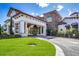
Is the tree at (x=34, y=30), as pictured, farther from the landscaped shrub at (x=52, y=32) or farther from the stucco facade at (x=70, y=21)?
the stucco facade at (x=70, y=21)

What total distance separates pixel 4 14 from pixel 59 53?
0.83 metres

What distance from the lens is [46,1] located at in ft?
9.78

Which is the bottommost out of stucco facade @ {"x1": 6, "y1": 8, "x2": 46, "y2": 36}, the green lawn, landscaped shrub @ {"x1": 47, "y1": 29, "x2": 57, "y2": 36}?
the green lawn

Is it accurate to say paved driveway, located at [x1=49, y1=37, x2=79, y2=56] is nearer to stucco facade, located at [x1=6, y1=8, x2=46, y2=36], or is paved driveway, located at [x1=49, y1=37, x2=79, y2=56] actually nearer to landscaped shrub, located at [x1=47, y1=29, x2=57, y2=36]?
landscaped shrub, located at [x1=47, y1=29, x2=57, y2=36]

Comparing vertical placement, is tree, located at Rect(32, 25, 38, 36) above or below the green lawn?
above

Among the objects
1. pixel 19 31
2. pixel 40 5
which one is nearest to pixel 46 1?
pixel 40 5

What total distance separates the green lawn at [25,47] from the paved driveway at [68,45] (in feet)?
0.37

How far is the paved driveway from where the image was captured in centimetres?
Answer: 296

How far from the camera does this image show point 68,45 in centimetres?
304

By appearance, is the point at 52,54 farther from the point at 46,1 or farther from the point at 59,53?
the point at 46,1

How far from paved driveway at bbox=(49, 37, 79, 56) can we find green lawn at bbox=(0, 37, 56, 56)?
0.11m

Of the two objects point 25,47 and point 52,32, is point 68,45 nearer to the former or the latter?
point 52,32

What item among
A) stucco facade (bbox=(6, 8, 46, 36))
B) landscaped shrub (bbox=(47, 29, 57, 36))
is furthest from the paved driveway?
stucco facade (bbox=(6, 8, 46, 36))

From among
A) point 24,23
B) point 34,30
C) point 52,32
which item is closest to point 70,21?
point 52,32
